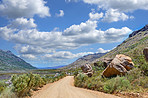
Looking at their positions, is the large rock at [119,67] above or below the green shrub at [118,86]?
above

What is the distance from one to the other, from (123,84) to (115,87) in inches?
33.4

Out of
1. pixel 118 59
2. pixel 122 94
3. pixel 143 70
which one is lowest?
pixel 122 94

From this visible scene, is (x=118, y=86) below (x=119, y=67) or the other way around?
below

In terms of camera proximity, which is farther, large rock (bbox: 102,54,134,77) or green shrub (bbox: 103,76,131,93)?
large rock (bbox: 102,54,134,77)

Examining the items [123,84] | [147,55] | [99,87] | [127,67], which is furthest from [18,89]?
[147,55]

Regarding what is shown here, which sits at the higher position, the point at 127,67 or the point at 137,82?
the point at 127,67

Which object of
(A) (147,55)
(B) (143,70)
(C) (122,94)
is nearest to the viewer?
(C) (122,94)

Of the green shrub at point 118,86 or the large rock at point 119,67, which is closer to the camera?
the green shrub at point 118,86

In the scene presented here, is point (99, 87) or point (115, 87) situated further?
point (99, 87)

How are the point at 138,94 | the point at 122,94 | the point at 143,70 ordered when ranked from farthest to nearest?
the point at 143,70, the point at 122,94, the point at 138,94

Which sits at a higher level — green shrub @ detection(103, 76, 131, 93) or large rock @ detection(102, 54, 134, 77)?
large rock @ detection(102, 54, 134, 77)

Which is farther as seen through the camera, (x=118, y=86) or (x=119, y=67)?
(x=119, y=67)

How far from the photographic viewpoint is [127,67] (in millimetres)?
19109

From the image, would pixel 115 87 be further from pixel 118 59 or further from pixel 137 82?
pixel 118 59
